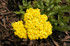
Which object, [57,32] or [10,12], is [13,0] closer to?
[10,12]

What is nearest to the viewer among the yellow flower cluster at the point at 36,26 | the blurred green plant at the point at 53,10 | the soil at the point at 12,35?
the yellow flower cluster at the point at 36,26

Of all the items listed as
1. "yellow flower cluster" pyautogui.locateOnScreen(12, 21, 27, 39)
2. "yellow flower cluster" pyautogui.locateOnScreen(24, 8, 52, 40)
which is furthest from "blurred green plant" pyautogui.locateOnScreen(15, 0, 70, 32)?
"yellow flower cluster" pyautogui.locateOnScreen(12, 21, 27, 39)

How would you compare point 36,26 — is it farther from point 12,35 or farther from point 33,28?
point 12,35

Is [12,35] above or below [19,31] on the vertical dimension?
below

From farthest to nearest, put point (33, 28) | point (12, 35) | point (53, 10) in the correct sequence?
1. point (53, 10)
2. point (12, 35)
3. point (33, 28)

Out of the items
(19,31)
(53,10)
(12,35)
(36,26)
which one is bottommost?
(12,35)

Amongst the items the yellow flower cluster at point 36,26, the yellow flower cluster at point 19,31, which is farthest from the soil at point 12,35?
the yellow flower cluster at point 36,26

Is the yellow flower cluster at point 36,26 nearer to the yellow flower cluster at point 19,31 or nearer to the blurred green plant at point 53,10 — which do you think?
the yellow flower cluster at point 19,31

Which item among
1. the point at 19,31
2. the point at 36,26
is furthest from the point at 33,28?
the point at 19,31

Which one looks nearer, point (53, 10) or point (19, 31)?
point (19, 31)

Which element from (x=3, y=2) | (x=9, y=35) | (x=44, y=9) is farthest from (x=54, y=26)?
(x=3, y=2)
